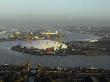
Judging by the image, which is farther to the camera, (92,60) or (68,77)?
(92,60)

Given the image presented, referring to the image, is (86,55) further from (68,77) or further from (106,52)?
(68,77)

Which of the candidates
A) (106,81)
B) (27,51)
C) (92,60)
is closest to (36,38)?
(27,51)

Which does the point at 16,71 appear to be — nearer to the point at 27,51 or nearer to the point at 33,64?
the point at 33,64

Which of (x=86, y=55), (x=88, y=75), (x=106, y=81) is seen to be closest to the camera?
(x=106, y=81)

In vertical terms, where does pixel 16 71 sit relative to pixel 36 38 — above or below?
below

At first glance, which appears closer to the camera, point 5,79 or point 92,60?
point 5,79

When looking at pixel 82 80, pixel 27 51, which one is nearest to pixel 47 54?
pixel 27 51

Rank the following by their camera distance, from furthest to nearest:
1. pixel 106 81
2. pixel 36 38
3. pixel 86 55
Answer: pixel 36 38
pixel 86 55
pixel 106 81

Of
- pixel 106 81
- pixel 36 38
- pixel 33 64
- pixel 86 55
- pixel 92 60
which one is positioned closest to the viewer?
pixel 106 81

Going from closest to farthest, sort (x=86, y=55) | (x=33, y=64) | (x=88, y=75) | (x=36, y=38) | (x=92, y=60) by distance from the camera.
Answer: (x=88, y=75) < (x=33, y=64) < (x=92, y=60) < (x=86, y=55) < (x=36, y=38)
